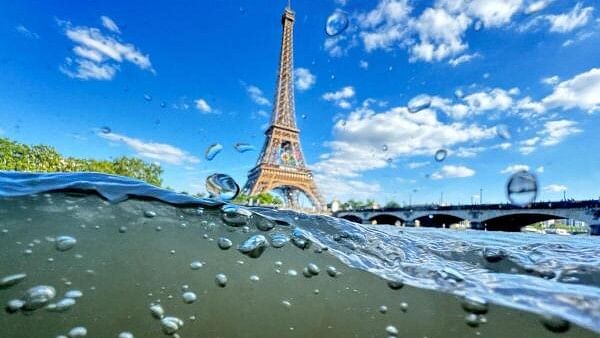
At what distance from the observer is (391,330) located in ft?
7.93

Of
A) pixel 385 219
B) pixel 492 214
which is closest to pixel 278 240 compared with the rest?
pixel 492 214

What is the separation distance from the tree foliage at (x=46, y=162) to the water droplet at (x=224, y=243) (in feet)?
106

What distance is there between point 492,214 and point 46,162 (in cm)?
4811

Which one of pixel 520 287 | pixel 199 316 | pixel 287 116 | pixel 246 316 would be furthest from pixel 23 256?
pixel 287 116

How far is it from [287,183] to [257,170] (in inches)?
152

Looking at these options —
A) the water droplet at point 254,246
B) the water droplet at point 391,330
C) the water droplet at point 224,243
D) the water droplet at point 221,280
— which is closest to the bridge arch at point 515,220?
the water droplet at point 391,330

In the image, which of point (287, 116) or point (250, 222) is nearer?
point (250, 222)

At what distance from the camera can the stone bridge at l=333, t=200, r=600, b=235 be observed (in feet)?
88.1

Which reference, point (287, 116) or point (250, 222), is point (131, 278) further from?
point (287, 116)

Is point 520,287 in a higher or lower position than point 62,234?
lower

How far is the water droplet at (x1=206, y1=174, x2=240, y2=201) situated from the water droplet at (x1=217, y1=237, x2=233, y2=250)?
1682 millimetres

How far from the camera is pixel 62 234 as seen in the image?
8.70ft

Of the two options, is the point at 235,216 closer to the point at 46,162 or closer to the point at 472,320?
the point at 472,320

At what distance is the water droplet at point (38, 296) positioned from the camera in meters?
1.91
